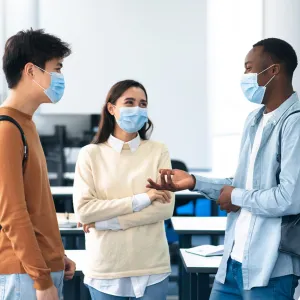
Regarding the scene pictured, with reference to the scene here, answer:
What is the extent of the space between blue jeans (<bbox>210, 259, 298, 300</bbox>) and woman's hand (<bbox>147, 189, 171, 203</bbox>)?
433 mm

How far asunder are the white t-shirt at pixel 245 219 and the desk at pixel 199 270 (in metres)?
0.51

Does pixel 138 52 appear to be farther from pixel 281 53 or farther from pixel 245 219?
pixel 245 219

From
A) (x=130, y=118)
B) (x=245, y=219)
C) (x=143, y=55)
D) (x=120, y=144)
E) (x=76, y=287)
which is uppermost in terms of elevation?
(x=143, y=55)

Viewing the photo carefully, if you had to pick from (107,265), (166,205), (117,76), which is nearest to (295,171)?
(166,205)

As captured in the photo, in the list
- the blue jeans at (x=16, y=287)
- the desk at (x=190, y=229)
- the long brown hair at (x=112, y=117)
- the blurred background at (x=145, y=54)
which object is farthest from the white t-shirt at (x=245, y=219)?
the blurred background at (x=145, y=54)

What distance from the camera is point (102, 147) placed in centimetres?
246

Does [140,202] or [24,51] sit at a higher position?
[24,51]

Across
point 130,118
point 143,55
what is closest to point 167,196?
point 130,118

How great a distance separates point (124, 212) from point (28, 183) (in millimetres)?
703

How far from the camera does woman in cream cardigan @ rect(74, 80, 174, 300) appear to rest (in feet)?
7.52

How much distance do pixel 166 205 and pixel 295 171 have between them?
Answer: 2.20ft

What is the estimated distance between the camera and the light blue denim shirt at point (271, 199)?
1904 millimetres

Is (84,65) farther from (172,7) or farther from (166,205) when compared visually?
(166,205)

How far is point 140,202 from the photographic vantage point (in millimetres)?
2330
